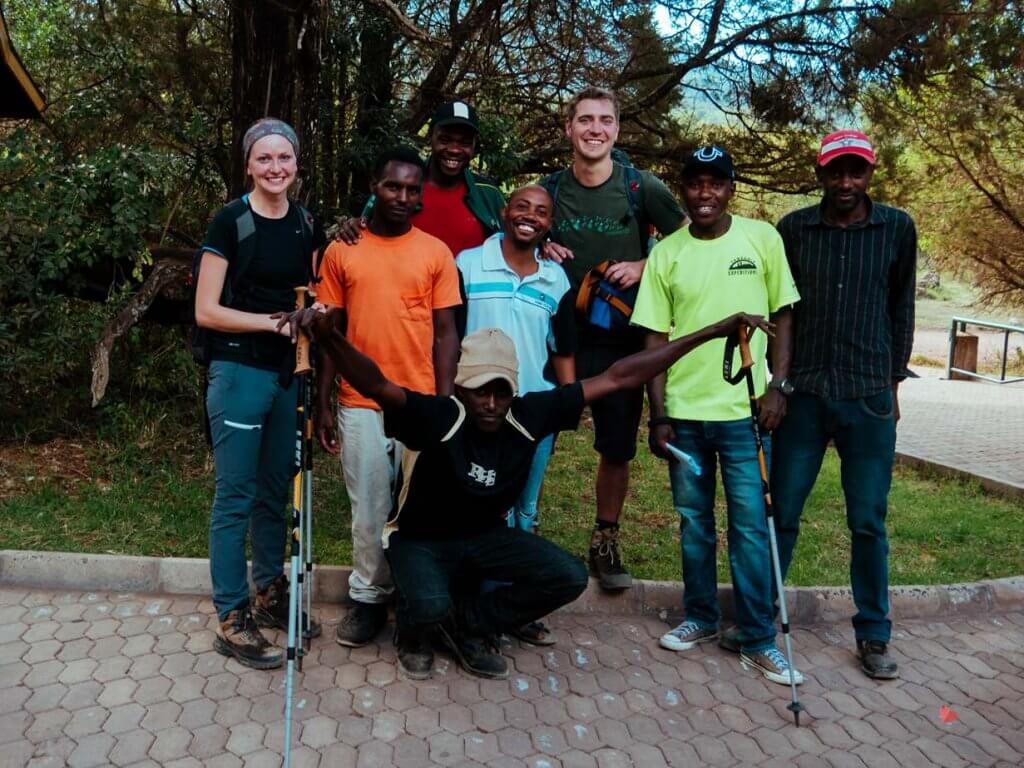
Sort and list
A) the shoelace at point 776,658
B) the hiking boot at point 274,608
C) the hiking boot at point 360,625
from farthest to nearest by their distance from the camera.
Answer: the hiking boot at point 274,608
the hiking boot at point 360,625
the shoelace at point 776,658

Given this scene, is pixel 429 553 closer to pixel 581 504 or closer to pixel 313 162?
pixel 581 504

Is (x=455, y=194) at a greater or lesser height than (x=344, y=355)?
greater

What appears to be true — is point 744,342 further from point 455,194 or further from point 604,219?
point 455,194

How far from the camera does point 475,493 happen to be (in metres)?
3.99

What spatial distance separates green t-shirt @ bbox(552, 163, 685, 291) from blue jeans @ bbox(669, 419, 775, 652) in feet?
3.05

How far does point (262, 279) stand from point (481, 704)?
6.63 feet

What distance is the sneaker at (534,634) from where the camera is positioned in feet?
14.8

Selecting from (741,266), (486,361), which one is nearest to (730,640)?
(741,266)

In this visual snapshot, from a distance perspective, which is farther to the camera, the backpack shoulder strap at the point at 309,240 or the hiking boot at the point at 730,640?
the hiking boot at the point at 730,640

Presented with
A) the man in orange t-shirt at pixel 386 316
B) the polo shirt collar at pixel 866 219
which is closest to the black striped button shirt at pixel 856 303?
the polo shirt collar at pixel 866 219

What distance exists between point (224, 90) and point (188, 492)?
11.5 feet

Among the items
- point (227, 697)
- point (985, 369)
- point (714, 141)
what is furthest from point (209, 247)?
point (985, 369)

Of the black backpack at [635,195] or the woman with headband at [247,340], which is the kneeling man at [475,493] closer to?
the woman with headband at [247,340]

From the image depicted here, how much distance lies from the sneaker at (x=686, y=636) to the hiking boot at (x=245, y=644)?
178 centimetres
